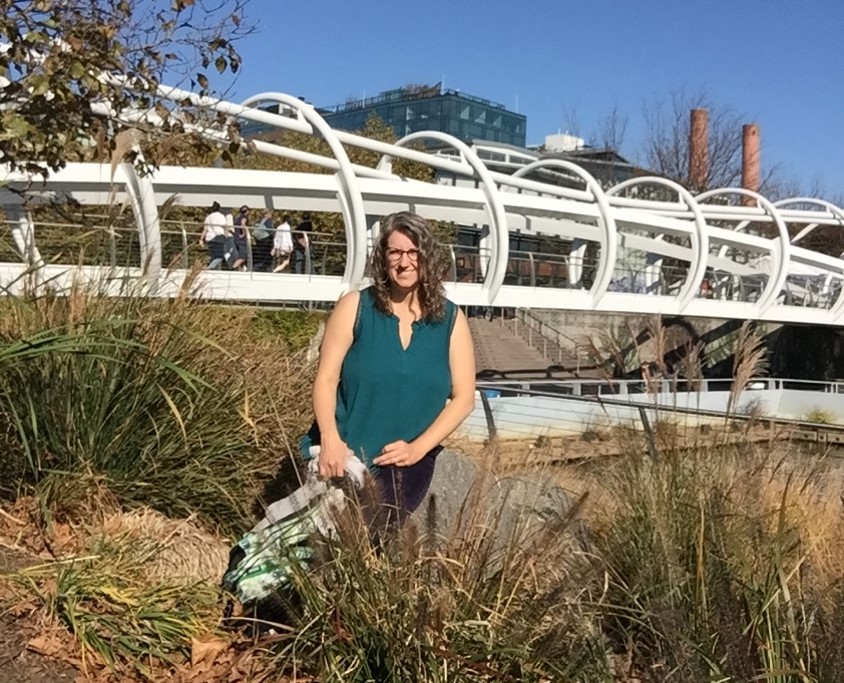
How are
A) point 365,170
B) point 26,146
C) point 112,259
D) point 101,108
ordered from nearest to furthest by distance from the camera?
point 112,259 < point 26,146 < point 101,108 < point 365,170

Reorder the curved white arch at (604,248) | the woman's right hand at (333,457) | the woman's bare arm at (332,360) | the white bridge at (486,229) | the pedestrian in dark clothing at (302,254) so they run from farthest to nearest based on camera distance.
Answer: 1. the curved white arch at (604,248)
2. the pedestrian in dark clothing at (302,254)
3. the white bridge at (486,229)
4. the woman's bare arm at (332,360)
5. the woman's right hand at (333,457)

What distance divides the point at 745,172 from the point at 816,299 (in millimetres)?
17572

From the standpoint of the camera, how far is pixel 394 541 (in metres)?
2.60

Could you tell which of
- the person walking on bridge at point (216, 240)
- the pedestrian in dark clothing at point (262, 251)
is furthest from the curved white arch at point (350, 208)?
the person walking on bridge at point (216, 240)

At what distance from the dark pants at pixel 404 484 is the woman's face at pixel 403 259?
1.96ft

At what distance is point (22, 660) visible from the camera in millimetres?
2676

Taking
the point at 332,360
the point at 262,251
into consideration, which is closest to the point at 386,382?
the point at 332,360

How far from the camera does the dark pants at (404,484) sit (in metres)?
2.96

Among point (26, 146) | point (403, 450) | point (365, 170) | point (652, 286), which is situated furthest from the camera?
point (652, 286)

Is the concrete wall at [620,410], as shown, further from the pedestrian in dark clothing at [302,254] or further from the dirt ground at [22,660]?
the pedestrian in dark clothing at [302,254]

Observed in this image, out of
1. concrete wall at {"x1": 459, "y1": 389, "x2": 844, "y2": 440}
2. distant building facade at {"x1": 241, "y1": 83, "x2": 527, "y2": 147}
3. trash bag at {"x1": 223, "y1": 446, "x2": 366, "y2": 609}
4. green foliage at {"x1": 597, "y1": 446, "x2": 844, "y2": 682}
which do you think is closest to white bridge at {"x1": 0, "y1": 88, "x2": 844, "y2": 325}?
concrete wall at {"x1": 459, "y1": 389, "x2": 844, "y2": 440}

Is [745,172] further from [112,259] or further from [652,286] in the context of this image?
[112,259]

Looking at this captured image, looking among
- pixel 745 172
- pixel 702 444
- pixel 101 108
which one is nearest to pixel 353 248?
pixel 101 108

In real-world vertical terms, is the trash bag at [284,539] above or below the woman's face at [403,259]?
below
